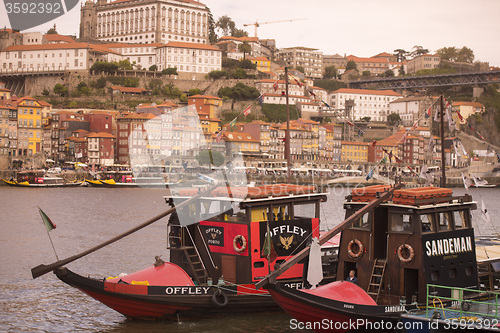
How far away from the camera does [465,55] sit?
490 ft

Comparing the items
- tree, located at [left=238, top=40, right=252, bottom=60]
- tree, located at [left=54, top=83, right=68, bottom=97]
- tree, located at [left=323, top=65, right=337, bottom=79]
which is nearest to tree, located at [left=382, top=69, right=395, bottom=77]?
tree, located at [left=323, top=65, right=337, bottom=79]

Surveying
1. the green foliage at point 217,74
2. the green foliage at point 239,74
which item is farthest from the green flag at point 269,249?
the green foliage at point 239,74

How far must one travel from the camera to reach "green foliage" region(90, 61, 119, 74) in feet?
336

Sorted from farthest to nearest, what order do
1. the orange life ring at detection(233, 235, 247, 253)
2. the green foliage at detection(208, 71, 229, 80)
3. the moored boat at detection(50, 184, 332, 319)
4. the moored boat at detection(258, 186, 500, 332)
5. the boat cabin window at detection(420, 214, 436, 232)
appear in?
the green foliage at detection(208, 71, 229, 80)
the orange life ring at detection(233, 235, 247, 253)
the moored boat at detection(50, 184, 332, 319)
the boat cabin window at detection(420, 214, 436, 232)
the moored boat at detection(258, 186, 500, 332)

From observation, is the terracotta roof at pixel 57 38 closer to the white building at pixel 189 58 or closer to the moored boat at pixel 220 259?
the white building at pixel 189 58

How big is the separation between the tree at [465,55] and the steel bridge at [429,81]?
28.3 meters

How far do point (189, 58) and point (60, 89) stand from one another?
66.9 feet

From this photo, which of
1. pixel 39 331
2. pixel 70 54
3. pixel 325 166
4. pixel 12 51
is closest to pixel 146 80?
pixel 70 54

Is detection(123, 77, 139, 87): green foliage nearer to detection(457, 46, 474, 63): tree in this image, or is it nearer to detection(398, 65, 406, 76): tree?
detection(398, 65, 406, 76): tree

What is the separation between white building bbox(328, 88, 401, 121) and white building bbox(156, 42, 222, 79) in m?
21.2

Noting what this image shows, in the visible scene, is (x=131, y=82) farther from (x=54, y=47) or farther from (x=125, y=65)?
(x=54, y=47)

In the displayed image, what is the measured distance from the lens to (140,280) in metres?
14.5

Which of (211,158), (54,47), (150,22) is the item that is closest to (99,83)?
(54,47)

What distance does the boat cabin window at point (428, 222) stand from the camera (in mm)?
13031
